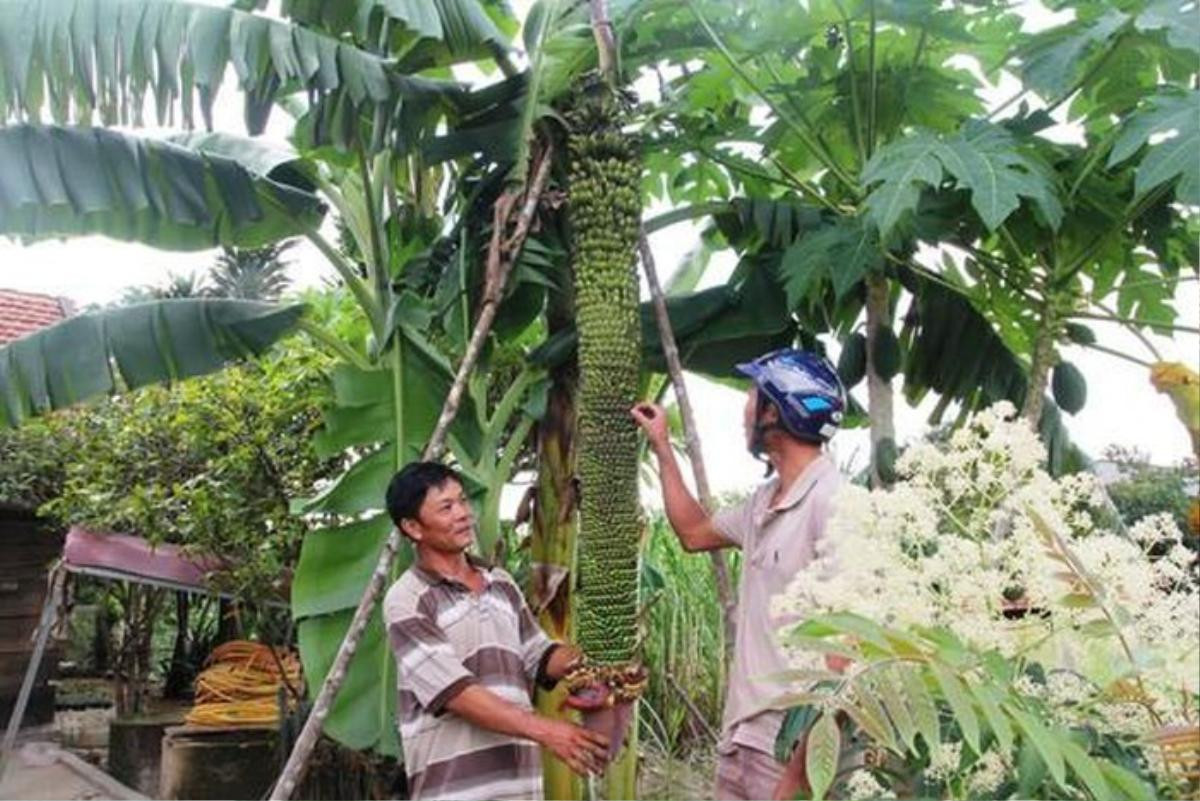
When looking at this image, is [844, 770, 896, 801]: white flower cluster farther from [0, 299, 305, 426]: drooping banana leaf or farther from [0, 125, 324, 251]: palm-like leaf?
[0, 299, 305, 426]: drooping banana leaf

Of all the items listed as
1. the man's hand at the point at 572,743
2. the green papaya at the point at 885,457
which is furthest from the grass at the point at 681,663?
the man's hand at the point at 572,743

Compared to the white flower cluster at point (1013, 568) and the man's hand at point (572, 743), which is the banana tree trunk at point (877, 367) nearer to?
the man's hand at point (572, 743)

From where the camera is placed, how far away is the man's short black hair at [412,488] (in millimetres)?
2863

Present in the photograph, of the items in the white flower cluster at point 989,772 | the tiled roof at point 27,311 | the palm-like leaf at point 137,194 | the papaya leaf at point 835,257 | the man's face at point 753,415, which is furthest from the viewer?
the tiled roof at point 27,311

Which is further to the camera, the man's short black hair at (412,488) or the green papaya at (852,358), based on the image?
the green papaya at (852,358)

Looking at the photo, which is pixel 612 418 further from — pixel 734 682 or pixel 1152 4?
pixel 1152 4

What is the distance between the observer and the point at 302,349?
5730 millimetres

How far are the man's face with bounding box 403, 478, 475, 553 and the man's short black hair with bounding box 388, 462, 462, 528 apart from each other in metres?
0.01

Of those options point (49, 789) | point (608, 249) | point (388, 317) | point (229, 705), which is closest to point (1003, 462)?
point (608, 249)

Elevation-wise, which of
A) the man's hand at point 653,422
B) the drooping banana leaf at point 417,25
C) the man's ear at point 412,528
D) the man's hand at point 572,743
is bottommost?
the man's hand at point 572,743

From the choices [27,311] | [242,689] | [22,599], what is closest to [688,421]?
[242,689]

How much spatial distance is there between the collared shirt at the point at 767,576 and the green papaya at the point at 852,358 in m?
1.42

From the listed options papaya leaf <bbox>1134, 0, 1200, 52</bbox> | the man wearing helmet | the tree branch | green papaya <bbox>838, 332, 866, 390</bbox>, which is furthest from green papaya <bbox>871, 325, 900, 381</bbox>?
papaya leaf <bbox>1134, 0, 1200, 52</bbox>

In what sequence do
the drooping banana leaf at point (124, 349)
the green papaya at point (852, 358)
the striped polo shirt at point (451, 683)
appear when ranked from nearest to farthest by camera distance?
the striped polo shirt at point (451, 683)
the green papaya at point (852, 358)
the drooping banana leaf at point (124, 349)
